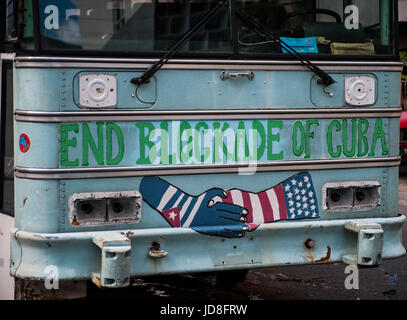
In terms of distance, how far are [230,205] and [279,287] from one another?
1.94 meters

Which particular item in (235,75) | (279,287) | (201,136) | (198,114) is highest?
(235,75)

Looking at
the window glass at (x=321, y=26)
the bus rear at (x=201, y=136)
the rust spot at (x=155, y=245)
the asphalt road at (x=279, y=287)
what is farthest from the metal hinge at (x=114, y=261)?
the asphalt road at (x=279, y=287)

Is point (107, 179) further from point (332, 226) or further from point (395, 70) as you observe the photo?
point (395, 70)

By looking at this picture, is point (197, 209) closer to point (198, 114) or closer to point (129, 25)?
point (198, 114)

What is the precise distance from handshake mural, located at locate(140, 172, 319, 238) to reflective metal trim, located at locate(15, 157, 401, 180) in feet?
0.23

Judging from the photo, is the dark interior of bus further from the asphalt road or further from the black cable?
the asphalt road

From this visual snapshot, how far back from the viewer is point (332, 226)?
16.5 ft

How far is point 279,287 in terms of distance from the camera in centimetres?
650

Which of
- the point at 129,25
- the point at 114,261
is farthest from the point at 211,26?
the point at 114,261

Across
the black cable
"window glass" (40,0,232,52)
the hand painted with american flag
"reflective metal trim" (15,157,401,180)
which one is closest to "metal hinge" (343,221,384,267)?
the hand painted with american flag

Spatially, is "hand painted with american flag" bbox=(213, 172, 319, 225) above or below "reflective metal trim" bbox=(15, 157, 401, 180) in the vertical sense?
below

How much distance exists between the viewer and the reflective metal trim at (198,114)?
4.38m

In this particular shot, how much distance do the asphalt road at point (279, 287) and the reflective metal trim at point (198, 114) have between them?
1.78 metres

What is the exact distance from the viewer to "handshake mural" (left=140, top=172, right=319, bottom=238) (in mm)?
4645
